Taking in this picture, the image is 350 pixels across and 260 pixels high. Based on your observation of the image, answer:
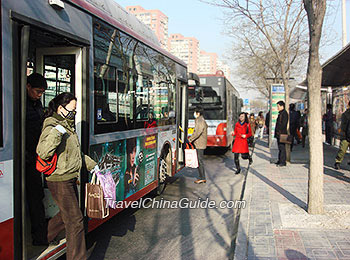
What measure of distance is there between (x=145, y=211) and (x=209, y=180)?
3.36m

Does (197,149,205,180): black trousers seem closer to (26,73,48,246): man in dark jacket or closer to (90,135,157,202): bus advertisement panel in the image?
(90,135,157,202): bus advertisement panel

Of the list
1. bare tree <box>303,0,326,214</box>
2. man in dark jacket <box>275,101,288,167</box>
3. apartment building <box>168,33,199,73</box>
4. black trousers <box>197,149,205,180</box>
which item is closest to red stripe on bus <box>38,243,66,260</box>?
bare tree <box>303,0,326,214</box>

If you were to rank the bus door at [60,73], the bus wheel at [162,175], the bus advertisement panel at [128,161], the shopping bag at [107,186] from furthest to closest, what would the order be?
the bus wheel at [162,175] < the bus advertisement panel at [128,161] < the bus door at [60,73] < the shopping bag at [107,186]

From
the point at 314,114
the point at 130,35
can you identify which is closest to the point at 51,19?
the point at 130,35

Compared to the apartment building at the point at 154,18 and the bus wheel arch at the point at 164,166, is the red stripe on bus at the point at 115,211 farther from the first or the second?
the apartment building at the point at 154,18

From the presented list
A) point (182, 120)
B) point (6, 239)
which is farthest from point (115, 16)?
point (182, 120)

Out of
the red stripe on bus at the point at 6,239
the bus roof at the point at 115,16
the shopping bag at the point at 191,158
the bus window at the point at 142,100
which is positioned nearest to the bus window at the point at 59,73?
the bus roof at the point at 115,16

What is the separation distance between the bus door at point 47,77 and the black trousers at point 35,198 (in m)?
0.13

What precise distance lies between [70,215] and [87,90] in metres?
1.46

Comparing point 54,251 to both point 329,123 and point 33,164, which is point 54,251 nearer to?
point 33,164

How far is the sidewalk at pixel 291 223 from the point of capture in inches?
181

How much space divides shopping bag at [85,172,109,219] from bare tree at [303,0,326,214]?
11.9 ft

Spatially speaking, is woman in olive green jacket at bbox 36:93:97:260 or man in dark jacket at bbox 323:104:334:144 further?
man in dark jacket at bbox 323:104:334:144

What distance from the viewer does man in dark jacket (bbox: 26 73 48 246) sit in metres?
3.99
